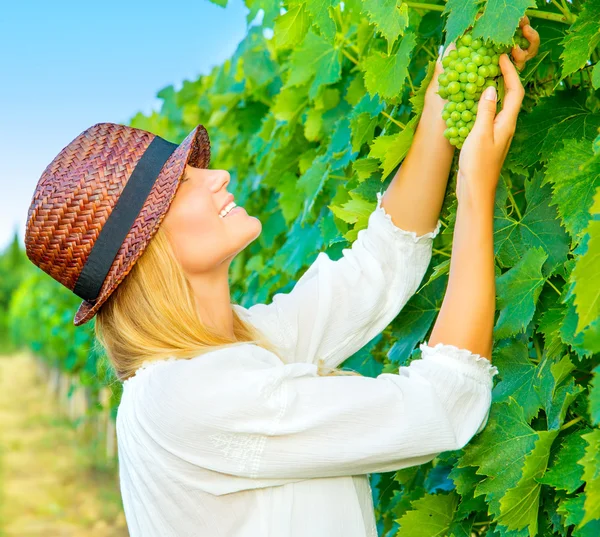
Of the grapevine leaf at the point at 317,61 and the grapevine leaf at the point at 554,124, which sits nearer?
the grapevine leaf at the point at 554,124

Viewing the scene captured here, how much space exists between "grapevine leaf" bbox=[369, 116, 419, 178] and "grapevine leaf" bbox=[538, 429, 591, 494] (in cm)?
80

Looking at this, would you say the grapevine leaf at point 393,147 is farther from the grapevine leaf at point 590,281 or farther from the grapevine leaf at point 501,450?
the grapevine leaf at point 590,281

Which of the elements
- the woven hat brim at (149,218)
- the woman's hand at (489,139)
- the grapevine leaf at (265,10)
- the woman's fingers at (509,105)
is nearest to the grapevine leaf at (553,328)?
the woman's hand at (489,139)

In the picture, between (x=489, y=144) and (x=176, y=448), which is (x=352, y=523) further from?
(x=489, y=144)

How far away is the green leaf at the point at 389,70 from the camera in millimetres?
1885

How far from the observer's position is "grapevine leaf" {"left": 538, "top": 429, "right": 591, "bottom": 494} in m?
1.53

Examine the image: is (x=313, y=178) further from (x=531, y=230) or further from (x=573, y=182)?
(x=573, y=182)

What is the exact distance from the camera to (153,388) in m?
1.85

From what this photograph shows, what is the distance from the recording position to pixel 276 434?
1.70 m

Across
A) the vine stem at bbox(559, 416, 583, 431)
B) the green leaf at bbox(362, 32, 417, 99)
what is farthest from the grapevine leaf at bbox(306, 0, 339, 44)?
the vine stem at bbox(559, 416, 583, 431)

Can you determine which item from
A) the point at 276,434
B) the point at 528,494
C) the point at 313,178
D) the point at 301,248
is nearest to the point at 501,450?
the point at 528,494

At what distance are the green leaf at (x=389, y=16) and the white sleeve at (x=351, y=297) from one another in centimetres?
58

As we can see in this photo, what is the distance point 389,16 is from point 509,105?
0.32m

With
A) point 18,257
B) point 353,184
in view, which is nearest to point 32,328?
point 353,184
